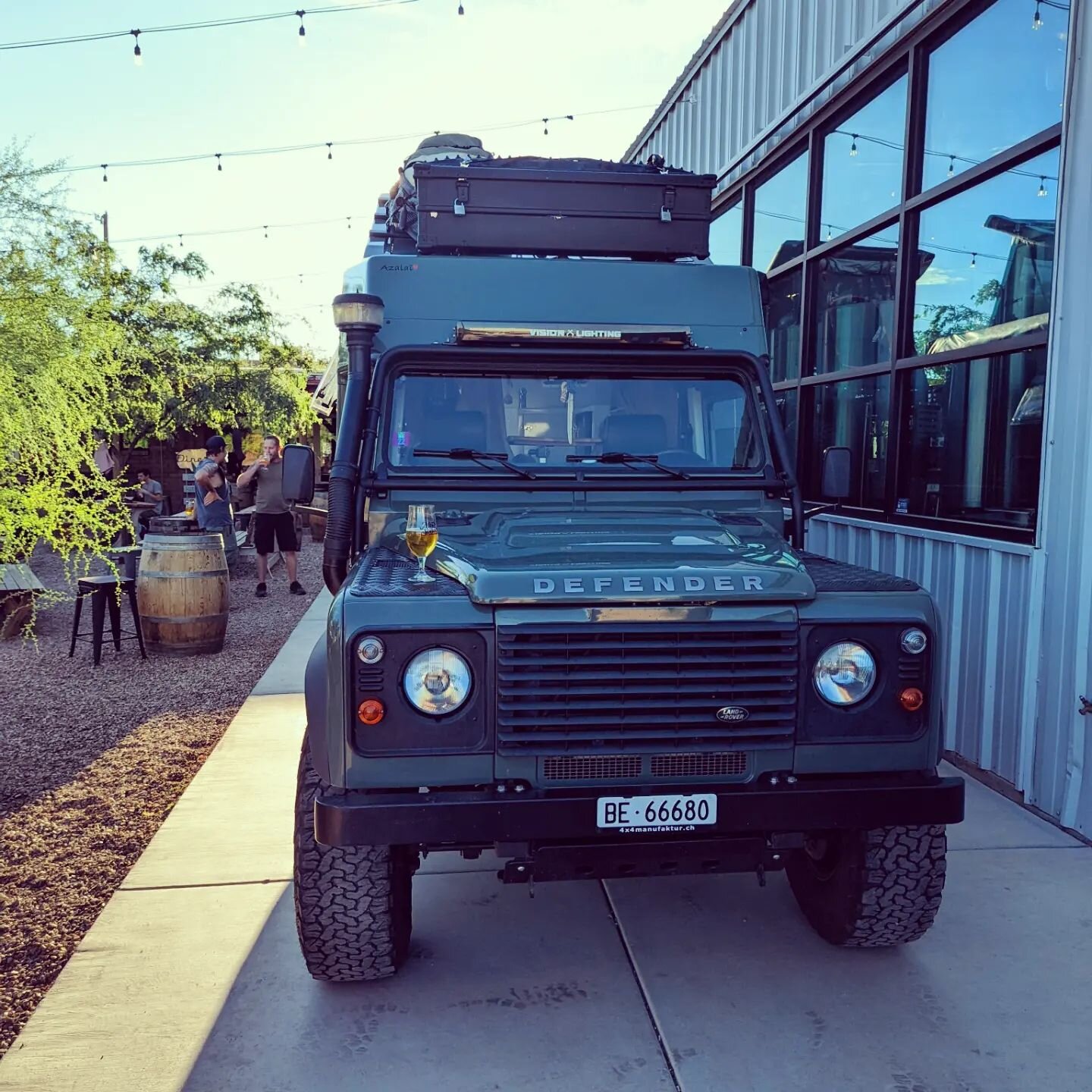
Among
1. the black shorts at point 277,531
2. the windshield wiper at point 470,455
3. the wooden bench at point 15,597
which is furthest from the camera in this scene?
the black shorts at point 277,531

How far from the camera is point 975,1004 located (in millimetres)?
2986

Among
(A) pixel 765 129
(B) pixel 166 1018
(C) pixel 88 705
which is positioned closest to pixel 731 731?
(B) pixel 166 1018

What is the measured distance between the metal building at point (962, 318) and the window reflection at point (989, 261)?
0.01m

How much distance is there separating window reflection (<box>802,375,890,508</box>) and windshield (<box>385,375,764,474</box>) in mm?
2252

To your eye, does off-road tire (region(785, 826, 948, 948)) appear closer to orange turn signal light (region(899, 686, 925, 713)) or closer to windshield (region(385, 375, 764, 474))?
orange turn signal light (region(899, 686, 925, 713))

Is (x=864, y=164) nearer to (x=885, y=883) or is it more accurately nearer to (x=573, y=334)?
(x=573, y=334)

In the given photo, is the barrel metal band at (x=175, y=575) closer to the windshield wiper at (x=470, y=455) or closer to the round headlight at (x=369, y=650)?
the windshield wiper at (x=470, y=455)

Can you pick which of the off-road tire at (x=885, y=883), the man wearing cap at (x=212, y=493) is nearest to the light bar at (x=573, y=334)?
the off-road tire at (x=885, y=883)

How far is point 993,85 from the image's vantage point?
495cm

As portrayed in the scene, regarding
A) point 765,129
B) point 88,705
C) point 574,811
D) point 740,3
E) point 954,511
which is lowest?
point 88,705

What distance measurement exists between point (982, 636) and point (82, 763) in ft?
15.4

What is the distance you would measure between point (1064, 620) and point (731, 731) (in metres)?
2.29

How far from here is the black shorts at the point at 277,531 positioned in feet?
34.7

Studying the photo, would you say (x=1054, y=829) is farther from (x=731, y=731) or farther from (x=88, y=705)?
(x=88, y=705)
